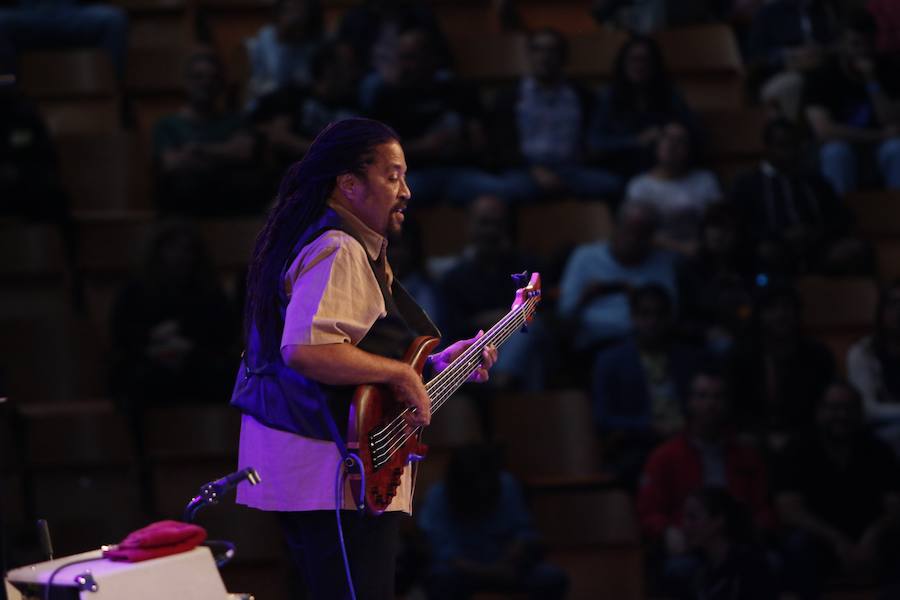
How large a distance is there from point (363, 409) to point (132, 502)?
3.12 metres

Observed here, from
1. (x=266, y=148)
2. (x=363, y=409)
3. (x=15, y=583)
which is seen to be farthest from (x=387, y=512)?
(x=266, y=148)

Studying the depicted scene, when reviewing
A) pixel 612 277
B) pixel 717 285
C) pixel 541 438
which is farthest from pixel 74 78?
pixel 717 285

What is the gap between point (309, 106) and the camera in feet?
22.3

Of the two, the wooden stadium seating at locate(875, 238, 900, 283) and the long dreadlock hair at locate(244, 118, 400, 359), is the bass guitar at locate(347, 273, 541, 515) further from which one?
the wooden stadium seating at locate(875, 238, 900, 283)

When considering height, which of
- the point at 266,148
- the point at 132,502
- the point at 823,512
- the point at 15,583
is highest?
the point at 266,148

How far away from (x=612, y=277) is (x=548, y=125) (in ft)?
3.71

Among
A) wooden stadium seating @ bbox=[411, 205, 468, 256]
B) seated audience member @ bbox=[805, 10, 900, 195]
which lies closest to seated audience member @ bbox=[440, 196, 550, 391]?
wooden stadium seating @ bbox=[411, 205, 468, 256]

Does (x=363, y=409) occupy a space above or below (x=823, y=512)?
above

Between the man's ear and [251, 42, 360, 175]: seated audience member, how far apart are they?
405cm

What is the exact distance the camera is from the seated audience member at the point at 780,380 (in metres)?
5.85

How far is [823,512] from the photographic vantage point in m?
5.54

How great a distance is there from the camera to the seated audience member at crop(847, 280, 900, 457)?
5883 mm

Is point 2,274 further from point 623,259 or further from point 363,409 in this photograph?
point 363,409

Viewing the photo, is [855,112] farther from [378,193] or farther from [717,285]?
[378,193]
